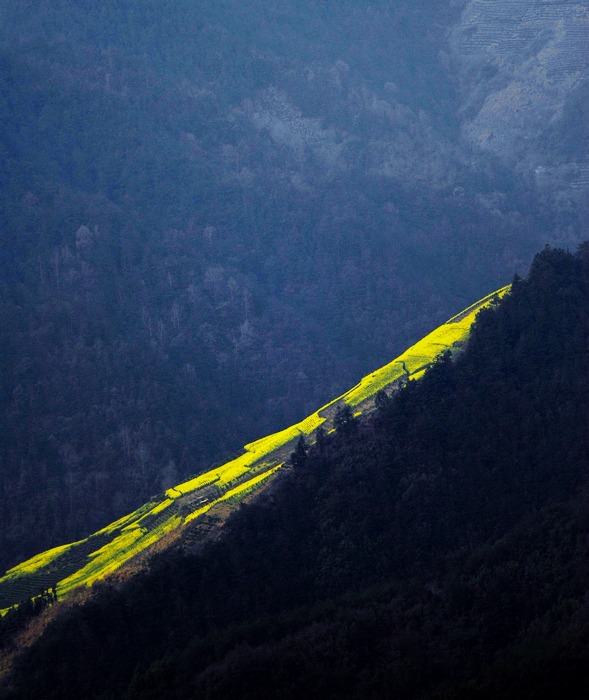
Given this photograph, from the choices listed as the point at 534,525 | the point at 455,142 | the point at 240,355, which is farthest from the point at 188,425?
the point at 455,142

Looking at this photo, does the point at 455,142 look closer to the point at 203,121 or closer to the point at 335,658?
the point at 203,121

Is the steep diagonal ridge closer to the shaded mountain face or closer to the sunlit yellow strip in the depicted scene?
the sunlit yellow strip

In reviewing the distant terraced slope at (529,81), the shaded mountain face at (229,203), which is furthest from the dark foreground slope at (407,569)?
the distant terraced slope at (529,81)

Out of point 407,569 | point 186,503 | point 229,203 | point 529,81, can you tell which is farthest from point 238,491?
point 529,81

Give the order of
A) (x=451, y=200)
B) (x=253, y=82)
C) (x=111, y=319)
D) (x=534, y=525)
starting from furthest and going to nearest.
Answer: (x=253, y=82), (x=451, y=200), (x=111, y=319), (x=534, y=525)

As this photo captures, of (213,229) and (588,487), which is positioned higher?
(213,229)

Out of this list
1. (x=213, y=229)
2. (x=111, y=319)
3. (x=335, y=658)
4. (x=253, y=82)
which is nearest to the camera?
(x=335, y=658)

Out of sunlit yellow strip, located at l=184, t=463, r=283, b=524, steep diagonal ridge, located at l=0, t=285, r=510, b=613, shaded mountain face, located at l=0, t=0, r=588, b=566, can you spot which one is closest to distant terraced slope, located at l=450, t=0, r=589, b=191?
shaded mountain face, located at l=0, t=0, r=588, b=566
